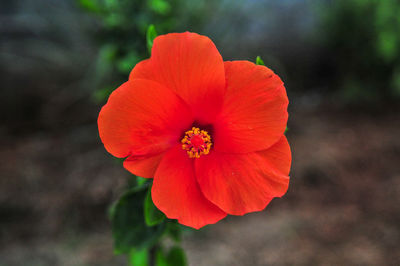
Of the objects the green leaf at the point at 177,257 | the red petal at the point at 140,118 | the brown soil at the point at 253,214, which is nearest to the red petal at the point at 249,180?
the red petal at the point at 140,118

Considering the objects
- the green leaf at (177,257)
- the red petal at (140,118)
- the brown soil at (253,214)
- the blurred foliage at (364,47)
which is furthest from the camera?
the blurred foliage at (364,47)

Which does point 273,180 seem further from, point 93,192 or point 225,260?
point 93,192

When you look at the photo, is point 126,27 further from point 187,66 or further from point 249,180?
point 249,180

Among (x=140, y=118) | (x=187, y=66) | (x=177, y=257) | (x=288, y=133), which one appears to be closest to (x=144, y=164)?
(x=140, y=118)

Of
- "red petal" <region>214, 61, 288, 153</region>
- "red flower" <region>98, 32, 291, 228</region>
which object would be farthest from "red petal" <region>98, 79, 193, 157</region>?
"red petal" <region>214, 61, 288, 153</region>

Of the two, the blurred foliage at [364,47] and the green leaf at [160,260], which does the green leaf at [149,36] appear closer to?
the green leaf at [160,260]

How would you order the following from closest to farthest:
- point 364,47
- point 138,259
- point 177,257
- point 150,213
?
point 150,213
point 177,257
point 138,259
point 364,47

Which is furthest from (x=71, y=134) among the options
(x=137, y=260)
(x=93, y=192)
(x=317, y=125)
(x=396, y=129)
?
(x=396, y=129)
